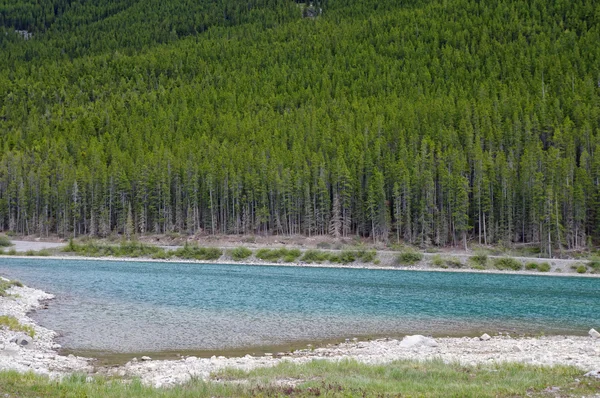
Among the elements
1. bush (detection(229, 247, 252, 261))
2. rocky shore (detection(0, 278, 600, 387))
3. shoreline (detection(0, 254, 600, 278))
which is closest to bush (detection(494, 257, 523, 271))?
shoreline (detection(0, 254, 600, 278))

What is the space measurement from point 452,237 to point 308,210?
24593mm

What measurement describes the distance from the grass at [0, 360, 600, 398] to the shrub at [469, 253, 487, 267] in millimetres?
57779

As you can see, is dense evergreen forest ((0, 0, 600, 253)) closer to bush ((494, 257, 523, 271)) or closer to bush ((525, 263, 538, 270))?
bush ((525, 263, 538, 270))

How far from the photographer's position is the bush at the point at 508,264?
72875mm

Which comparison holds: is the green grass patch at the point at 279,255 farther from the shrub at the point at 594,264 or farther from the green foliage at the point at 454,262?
the shrub at the point at 594,264

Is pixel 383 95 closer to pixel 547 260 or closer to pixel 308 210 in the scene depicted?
pixel 308 210

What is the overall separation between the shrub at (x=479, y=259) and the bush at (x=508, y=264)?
4.65 feet

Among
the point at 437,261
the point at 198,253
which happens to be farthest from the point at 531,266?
the point at 198,253

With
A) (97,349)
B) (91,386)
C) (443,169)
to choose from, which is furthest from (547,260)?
(91,386)

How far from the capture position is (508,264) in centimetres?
7331

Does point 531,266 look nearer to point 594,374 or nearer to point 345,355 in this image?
point 345,355

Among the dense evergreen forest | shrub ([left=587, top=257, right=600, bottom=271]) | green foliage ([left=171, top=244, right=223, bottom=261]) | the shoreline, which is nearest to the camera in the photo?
the shoreline

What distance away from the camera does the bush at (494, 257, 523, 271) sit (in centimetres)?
7288

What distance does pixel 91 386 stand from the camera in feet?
50.5
